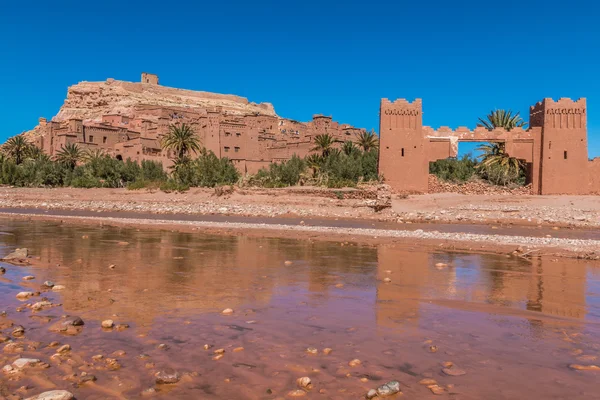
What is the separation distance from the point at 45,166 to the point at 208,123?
1526 cm

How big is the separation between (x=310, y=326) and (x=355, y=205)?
21.2 m

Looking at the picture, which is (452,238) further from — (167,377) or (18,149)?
(18,149)

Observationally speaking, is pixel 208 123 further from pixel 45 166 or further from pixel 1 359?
pixel 1 359

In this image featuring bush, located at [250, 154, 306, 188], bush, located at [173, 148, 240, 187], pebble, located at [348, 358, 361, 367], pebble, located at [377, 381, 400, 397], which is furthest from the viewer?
bush, located at [173, 148, 240, 187]

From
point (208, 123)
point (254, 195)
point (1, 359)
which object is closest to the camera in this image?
point (1, 359)

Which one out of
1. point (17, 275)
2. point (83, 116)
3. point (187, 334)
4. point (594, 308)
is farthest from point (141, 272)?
point (83, 116)

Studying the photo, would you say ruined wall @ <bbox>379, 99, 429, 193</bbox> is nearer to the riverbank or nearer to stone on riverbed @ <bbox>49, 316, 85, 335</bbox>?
the riverbank

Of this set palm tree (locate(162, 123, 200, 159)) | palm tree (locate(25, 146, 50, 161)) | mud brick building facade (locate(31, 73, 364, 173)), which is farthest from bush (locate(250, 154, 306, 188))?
palm tree (locate(25, 146, 50, 161))

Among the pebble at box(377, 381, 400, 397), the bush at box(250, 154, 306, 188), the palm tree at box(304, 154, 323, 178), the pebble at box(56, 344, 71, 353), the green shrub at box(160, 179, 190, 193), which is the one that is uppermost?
the palm tree at box(304, 154, 323, 178)

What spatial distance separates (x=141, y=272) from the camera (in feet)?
25.4

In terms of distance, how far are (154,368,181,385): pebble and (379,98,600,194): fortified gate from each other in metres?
24.1

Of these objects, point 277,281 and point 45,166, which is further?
point 45,166

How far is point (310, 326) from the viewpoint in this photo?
477cm

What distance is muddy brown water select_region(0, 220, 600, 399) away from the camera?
10.9ft
